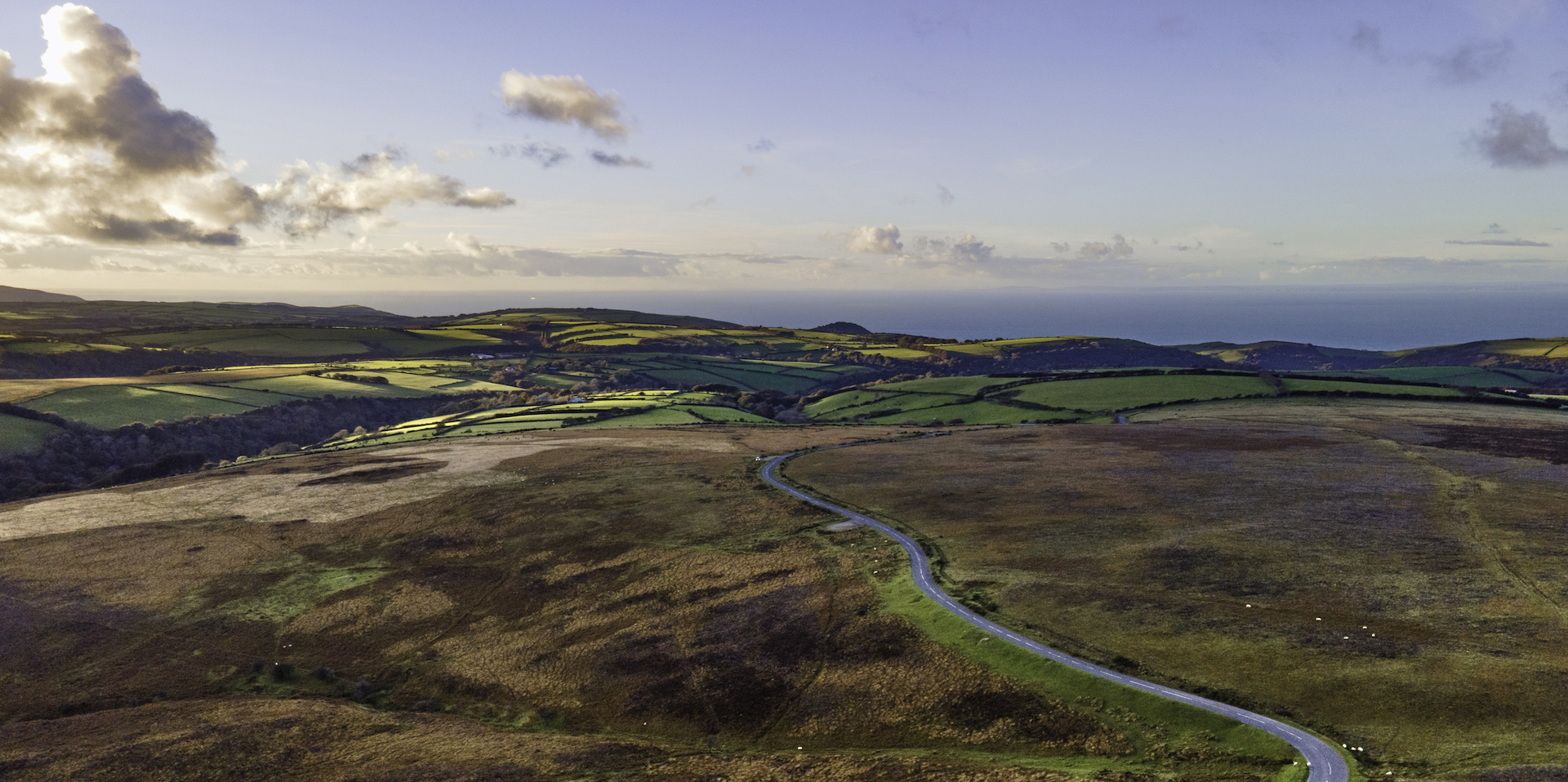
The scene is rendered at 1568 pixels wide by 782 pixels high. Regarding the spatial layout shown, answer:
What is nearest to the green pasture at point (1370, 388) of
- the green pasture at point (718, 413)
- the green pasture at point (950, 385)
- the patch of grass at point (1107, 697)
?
the green pasture at point (950, 385)

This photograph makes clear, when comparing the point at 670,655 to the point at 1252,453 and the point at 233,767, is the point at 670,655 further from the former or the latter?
Answer: the point at 1252,453

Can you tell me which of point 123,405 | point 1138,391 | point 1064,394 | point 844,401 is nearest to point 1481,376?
point 1138,391

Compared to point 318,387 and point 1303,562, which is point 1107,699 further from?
point 318,387

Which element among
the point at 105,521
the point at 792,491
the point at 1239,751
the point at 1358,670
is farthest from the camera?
the point at 792,491

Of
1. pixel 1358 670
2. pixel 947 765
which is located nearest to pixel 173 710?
pixel 947 765

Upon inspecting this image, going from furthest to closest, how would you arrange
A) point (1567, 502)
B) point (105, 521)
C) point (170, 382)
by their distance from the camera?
1. point (170, 382)
2. point (105, 521)
3. point (1567, 502)

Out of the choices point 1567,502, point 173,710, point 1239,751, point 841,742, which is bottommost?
point 173,710

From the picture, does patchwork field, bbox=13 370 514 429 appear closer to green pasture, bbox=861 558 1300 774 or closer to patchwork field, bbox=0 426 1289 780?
patchwork field, bbox=0 426 1289 780

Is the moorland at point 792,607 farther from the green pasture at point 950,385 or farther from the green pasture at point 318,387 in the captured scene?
the green pasture at point 950,385

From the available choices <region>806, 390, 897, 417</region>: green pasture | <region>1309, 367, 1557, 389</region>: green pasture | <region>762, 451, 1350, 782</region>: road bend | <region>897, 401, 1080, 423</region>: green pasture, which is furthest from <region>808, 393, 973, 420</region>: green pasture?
<region>1309, 367, 1557, 389</region>: green pasture
